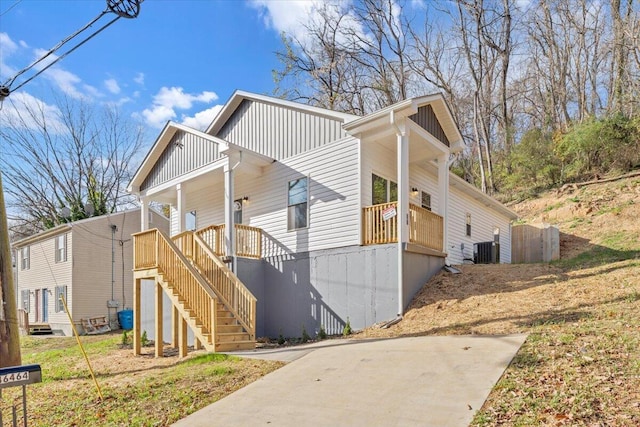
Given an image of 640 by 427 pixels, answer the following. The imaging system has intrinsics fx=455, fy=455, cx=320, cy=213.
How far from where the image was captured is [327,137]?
1177 cm

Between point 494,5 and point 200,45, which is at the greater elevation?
point 494,5

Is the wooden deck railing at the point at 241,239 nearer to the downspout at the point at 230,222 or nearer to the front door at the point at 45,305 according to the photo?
the downspout at the point at 230,222

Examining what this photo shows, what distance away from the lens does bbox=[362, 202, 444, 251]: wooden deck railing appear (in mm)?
10227

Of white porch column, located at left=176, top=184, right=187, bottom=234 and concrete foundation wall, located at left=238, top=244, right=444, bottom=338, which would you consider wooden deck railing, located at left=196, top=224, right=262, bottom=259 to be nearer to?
concrete foundation wall, located at left=238, top=244, right=444, bottom=338

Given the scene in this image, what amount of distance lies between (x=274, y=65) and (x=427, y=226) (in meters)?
18.6

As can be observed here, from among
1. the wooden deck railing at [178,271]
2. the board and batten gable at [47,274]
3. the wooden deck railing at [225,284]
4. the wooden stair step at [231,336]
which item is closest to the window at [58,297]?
the board and batten gable at [47,274]

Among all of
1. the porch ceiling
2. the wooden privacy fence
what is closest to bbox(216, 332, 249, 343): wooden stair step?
the porch ceiling

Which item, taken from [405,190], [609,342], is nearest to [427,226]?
[405,190]

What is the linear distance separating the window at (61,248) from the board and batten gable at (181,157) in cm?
968

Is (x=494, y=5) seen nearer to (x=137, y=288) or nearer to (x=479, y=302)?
(x=479, y=302)

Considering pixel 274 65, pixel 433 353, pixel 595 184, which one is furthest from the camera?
pixel 274 65

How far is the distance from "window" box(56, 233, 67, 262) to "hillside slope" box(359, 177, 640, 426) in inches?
749

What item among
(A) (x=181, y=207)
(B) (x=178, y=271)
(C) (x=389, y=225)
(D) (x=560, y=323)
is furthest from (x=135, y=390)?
(A) (x=181, y=207)

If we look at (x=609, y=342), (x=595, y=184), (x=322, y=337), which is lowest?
(x=322, y=337)
